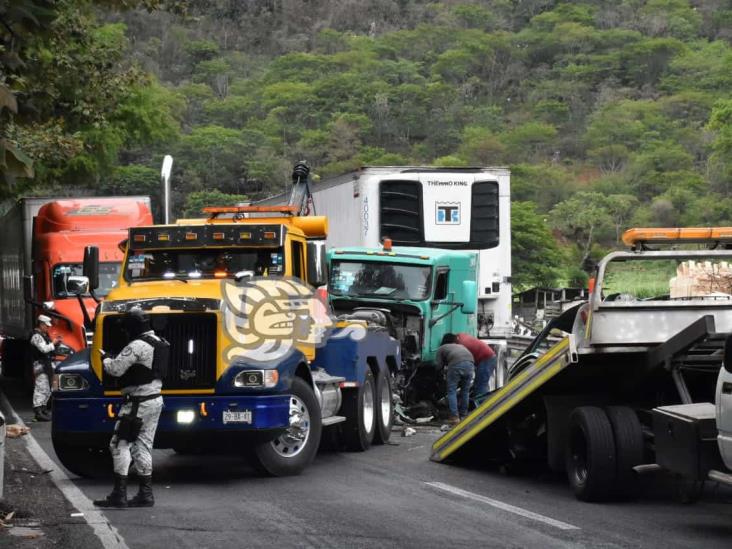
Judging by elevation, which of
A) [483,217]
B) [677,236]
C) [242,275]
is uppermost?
[483,217]

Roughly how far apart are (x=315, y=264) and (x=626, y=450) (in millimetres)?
5203

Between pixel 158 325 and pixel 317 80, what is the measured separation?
14943cm

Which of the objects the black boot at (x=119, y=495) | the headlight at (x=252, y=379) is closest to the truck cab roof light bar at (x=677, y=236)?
the headlight at (x=252, y=379)

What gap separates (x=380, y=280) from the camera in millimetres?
22453

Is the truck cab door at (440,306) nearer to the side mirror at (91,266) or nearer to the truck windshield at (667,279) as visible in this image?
the side mirror at (91,266)

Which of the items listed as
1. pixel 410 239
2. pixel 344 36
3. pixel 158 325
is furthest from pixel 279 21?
pixel 158 325

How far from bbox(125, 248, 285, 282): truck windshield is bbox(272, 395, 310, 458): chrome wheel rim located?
210cm

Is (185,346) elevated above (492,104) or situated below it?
below

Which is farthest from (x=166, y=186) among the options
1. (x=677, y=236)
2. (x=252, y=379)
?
(x=677, y=236)

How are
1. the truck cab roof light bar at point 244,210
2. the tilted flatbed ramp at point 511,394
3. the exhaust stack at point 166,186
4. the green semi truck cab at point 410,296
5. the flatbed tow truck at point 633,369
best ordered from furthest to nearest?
1. the green semi truck cab at point 410,296
2. the exhaust stack at point 166,186
3. the truck cab roof light bar at point 244,210
4. the tilted flatbed ramp at point 511,394
5. the flatbed tow truck at point 633,369

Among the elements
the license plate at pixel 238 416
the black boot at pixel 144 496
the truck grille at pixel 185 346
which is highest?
the truck grille at pixel 185 346

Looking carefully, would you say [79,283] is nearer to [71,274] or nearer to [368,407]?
[368,407]

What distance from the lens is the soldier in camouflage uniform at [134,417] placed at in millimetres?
11562

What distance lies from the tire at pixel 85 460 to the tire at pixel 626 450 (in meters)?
5.28
